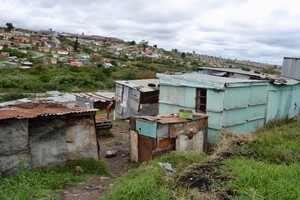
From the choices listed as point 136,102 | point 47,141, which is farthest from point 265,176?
point 136,102

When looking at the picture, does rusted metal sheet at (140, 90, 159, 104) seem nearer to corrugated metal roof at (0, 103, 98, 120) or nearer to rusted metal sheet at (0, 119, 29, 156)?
corrugated metal roof at (0, 103, 98, 120)

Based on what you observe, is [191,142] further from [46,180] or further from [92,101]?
[92,101]

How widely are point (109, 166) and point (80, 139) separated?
1.76 m

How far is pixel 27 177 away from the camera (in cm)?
625

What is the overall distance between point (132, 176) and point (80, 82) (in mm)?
35670

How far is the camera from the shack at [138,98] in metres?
15.5

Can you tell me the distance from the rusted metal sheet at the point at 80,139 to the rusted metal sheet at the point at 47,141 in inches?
8.2

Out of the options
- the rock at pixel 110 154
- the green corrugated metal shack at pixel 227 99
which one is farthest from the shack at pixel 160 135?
the green corrugated metal shack at pixel 227 99

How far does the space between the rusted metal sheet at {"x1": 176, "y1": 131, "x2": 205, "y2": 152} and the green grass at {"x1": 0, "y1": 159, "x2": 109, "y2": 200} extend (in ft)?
8.09

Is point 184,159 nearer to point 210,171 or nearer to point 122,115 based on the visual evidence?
point 210,171

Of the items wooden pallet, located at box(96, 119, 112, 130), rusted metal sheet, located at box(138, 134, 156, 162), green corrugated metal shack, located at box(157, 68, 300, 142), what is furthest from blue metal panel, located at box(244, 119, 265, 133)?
wooden pallet, located at box(96, 119, 112, 130)

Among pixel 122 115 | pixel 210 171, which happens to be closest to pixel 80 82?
pixel 122 115

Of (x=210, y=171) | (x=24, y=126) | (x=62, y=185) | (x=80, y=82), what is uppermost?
(x=24, y=126)

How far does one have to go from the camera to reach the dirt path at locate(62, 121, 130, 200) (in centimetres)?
572
